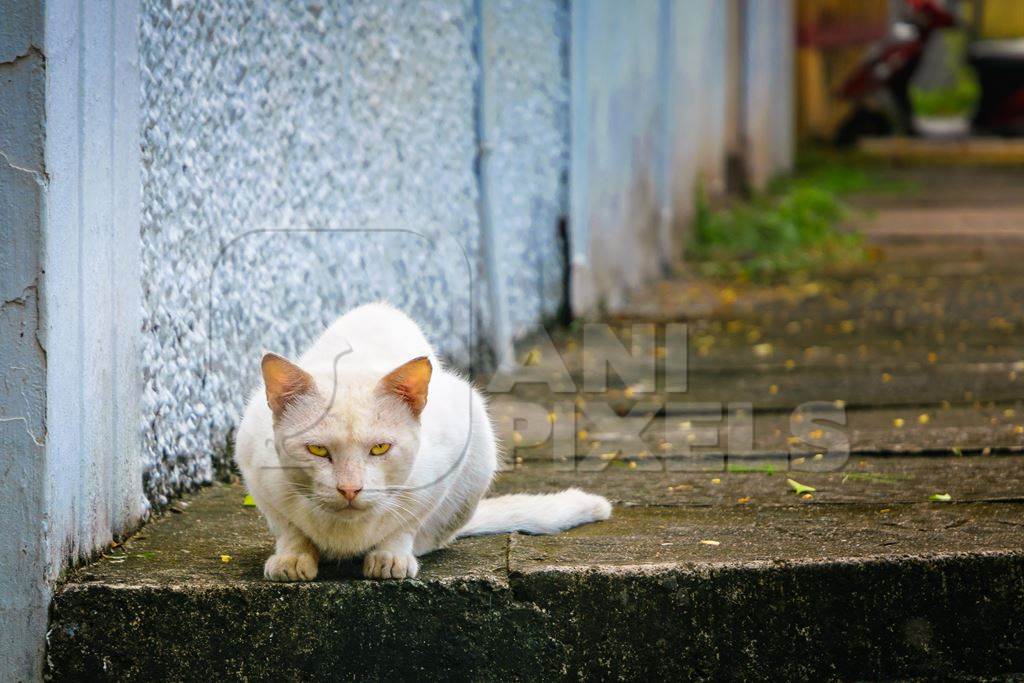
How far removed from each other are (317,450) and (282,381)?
0.51ft

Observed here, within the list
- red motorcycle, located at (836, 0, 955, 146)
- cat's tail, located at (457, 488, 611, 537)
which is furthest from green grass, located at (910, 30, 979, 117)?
cat's tail, located at (457, 488, 611, 537)

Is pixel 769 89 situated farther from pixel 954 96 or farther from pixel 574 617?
pixel 954 96

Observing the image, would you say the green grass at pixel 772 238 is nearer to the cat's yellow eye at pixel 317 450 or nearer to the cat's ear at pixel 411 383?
the cat's ear at pixel 411 383

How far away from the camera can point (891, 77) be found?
51.0 ft

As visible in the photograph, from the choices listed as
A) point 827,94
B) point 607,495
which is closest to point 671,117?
point 607,495

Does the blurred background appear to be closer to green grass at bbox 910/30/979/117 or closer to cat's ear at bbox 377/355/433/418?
cat's ear at bbox 377/355/433/418

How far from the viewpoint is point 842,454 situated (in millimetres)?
3939

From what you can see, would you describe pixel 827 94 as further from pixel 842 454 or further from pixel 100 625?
pixel 100 625

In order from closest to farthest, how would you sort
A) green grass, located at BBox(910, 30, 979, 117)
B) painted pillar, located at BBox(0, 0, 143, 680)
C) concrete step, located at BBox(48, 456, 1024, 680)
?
1. painted pillar, located at BBox(0, 0, 143, 680)
2. concrete step, located at BBox(48, 456, 1024, 680)
3. green grass, located at BBox(910, 30, 979, 117)

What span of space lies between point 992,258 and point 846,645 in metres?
6.18

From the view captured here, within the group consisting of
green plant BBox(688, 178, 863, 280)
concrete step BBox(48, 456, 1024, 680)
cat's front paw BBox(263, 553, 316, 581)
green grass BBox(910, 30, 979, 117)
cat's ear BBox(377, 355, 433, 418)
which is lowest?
concrete step BBox(48, 456, 1024, 680)

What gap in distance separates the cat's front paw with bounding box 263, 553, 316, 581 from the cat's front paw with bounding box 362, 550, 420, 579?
0.12m

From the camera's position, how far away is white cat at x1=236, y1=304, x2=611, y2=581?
258cm

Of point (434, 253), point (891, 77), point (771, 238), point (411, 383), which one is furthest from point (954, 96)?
point (411, 383)
